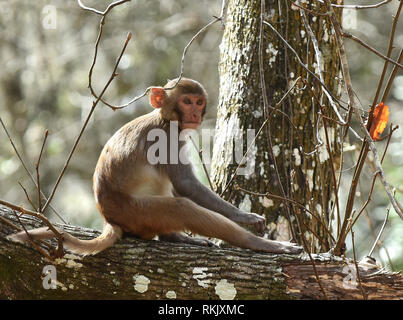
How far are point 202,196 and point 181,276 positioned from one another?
1.29 m

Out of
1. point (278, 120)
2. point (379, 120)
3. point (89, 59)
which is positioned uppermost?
point (89, 59)

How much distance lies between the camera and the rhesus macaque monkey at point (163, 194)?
5.06 meters

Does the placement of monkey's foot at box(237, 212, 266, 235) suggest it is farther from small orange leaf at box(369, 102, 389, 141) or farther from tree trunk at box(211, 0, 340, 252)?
small orange leaf at box(369, 102, 389, 141)

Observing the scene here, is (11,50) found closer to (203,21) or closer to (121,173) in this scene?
(203,21)

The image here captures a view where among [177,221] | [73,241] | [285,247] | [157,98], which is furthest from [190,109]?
[73,241]

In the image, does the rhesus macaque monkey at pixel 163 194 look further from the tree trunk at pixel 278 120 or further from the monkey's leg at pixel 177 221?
the tree trunk at pixel 278 120

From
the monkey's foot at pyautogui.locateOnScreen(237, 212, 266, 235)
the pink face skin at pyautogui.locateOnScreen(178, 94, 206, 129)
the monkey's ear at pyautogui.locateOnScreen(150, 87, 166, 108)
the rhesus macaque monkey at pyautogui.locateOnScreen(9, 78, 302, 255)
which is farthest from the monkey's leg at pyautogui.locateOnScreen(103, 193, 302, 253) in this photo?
the monkey's ear at pyautogui.locateOnScreen(150, 87, 166, 108)

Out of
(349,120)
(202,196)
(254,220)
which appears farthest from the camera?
(202,196)

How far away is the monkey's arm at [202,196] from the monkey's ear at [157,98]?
2.10 ft

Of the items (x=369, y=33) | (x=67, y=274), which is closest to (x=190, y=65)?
(x=369, y=33)

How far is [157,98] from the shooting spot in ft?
19.3

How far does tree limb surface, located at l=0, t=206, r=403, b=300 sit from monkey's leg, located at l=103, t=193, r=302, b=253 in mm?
542

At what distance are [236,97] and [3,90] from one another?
1065 centimetres

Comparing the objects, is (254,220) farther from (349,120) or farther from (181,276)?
(349,120)
